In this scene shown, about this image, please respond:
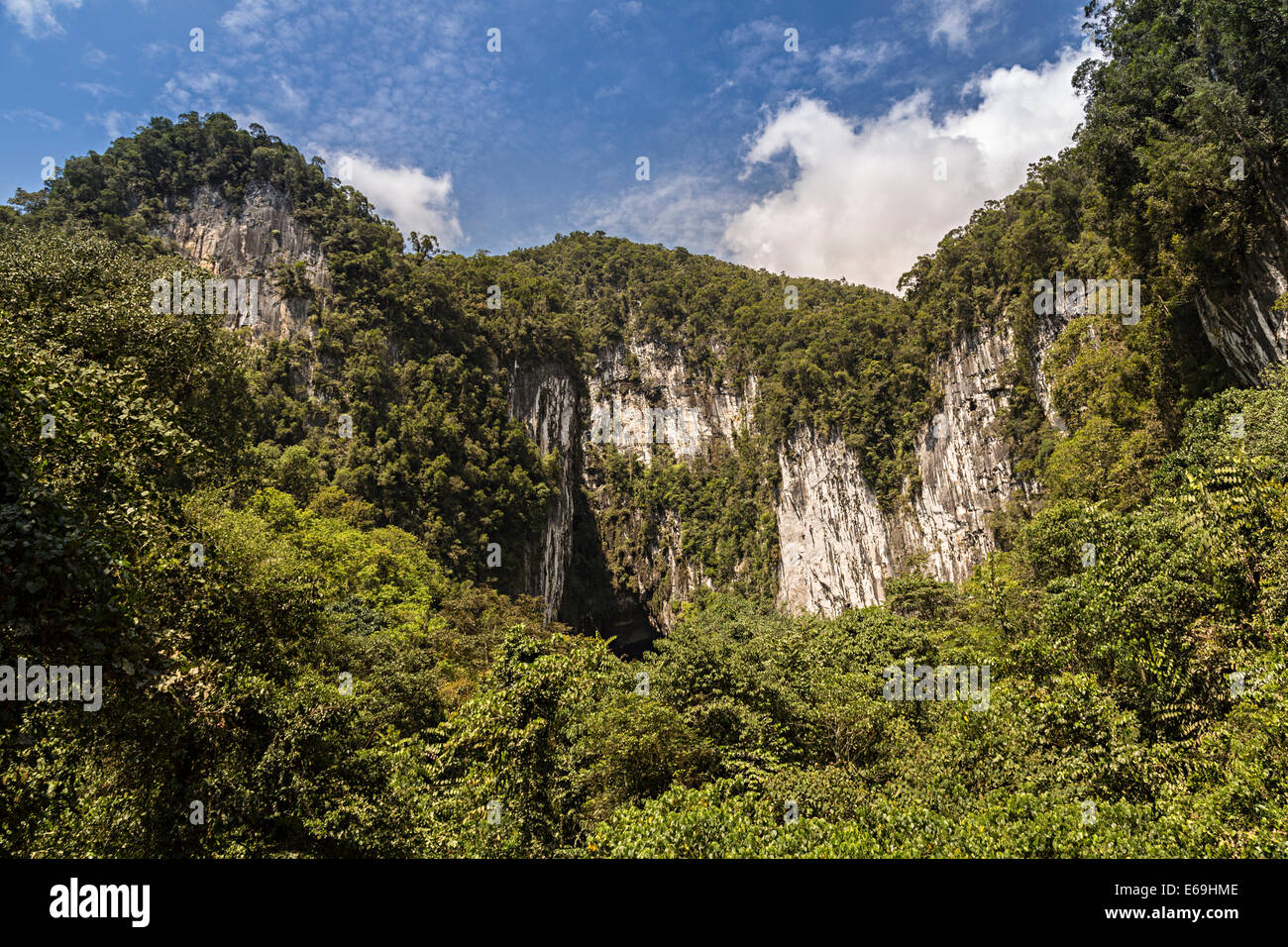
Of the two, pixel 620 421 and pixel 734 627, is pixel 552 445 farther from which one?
pixel 734 627

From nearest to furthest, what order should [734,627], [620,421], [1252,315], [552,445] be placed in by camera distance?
[1252,315] → [734,627] → [552,445] → [620,421]

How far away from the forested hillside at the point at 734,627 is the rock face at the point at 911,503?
1586 mm

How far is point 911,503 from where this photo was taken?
3844 centimetres

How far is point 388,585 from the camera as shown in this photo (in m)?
23.2

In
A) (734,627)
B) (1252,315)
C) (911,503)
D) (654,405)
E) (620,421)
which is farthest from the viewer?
(620,421)

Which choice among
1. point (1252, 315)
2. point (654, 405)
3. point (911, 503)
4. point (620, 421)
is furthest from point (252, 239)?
point (1252, 315)

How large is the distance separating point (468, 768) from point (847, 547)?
35.2 metres

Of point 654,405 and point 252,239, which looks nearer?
point 252,239

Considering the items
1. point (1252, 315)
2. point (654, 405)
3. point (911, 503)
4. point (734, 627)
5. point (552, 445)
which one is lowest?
point (734, 627)

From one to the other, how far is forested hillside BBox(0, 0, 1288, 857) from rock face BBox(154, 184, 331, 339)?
387 inches

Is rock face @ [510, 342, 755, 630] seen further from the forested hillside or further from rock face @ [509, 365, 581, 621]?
the forested hillside

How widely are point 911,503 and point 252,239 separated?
1731 inches
